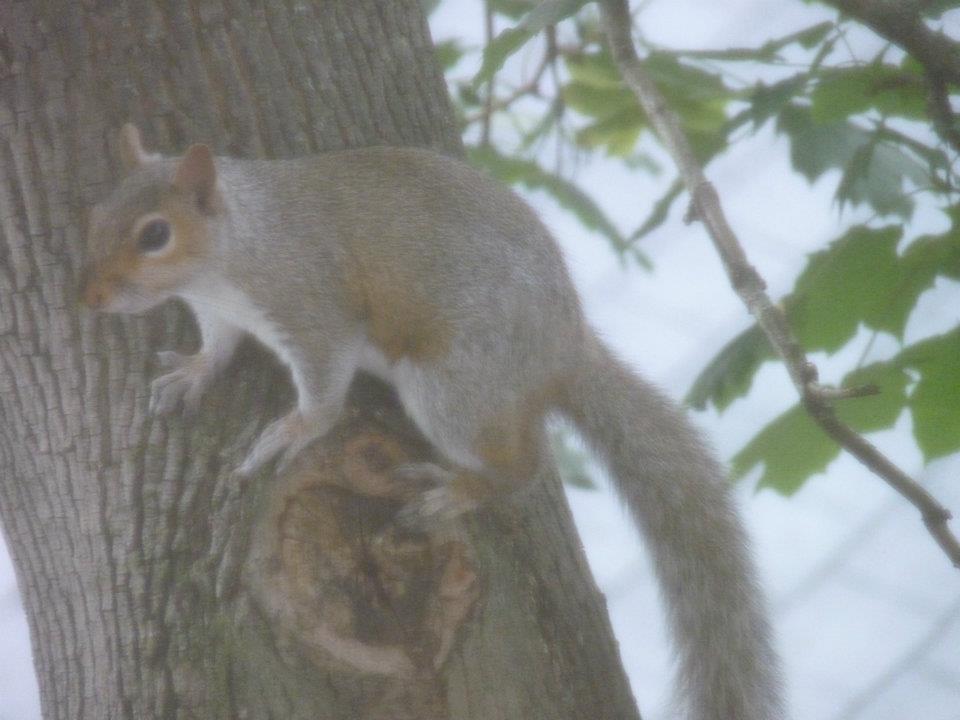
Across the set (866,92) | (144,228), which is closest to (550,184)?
(866,92)

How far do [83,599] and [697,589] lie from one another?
830 mm

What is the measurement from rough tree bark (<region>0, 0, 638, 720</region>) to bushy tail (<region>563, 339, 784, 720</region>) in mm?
163

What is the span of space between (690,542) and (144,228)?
2.85ft

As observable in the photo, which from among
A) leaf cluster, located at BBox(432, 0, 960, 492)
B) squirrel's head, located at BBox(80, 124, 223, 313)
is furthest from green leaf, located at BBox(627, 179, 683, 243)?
squirrel's head, located at BBox(80, 124, 223, 313)

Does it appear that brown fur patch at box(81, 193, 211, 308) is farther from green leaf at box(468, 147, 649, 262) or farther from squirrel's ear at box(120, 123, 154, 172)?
green leaf at box(468, 147, 649, 262)

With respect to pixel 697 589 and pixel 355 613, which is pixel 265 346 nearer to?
pixel 355 613

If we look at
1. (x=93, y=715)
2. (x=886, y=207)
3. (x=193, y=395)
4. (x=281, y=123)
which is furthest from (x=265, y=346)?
(x=886, y=207)

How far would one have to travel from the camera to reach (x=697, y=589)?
1.69 m

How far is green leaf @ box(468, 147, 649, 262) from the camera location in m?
2.36

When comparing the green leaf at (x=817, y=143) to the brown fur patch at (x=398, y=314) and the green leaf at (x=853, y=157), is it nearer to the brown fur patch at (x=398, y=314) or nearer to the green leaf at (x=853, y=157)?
the green leaf at (x=853, y=157)

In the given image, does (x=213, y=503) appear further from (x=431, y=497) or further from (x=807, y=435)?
(x=807, y=435)

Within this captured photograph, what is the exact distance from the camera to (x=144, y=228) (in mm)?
1457

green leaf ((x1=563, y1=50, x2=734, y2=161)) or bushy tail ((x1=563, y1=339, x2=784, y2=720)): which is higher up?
green leaf ((x1=563, y1=50, x2=734, y2=161))

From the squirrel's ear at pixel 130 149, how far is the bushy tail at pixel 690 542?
67 centimetres
